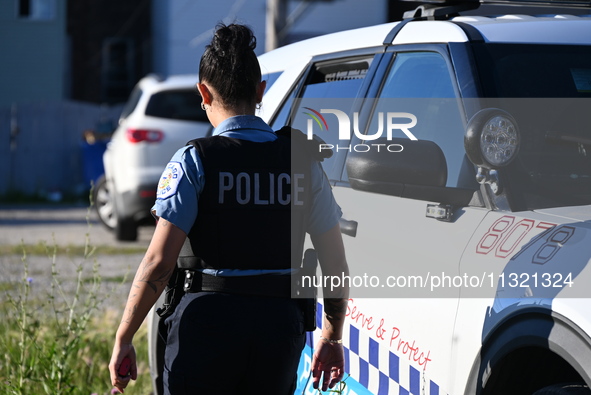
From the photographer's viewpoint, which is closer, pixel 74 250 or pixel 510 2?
pixel 510 2

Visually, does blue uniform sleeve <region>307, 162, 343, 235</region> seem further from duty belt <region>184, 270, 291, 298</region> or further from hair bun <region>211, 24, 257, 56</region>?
hair bun <region>211, 24, 257, 56</region>

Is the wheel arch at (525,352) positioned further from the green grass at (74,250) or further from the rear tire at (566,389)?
the green grass at (74,250)

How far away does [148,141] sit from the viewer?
11430 mm

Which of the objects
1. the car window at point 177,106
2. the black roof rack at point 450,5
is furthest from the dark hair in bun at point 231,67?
the car window at point 177,106

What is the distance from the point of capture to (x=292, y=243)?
2.70m

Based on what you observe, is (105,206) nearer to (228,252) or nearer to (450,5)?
(450,5)

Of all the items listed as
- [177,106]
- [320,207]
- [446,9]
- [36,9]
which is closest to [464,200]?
[320,207]

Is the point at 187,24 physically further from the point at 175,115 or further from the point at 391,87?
the point at 391,87

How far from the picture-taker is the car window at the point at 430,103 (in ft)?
10.4

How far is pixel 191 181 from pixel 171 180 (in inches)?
2.2

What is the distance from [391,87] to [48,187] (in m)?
17.3

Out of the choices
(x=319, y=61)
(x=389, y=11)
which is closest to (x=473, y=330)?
(x=319, y=61)

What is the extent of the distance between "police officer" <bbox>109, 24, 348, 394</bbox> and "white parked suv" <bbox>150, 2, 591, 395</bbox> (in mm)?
79

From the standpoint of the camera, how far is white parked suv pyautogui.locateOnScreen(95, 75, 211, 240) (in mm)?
11305
